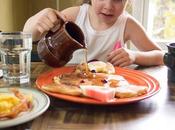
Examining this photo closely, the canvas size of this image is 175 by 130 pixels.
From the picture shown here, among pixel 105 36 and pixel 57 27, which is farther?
pixel 105 36

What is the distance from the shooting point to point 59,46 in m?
0.92

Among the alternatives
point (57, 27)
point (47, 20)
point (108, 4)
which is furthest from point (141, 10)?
point (57, 27)

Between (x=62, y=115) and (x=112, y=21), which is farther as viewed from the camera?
(x=112, y=21)

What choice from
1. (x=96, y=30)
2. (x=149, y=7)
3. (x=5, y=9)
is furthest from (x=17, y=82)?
(x=149, y=7)

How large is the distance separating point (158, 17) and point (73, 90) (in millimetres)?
1969

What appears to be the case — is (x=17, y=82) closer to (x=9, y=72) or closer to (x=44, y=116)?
(x=9, y=72)

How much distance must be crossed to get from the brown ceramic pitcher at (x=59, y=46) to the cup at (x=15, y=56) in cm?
5

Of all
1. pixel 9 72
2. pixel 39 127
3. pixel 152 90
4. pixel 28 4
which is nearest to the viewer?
pixel 39 127

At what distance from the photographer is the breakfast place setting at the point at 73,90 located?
0.66 m

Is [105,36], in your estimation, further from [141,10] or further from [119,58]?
[141,10]

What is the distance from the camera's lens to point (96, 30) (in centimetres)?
170

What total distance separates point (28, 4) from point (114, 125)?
1954 mm

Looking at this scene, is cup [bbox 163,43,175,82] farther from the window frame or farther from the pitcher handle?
the window frame

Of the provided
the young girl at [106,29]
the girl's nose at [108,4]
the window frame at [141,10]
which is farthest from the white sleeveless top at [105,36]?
the window frame at [141,10]
